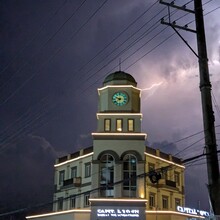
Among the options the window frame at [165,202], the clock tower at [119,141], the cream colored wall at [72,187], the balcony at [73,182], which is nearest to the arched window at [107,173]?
the clock tower at [119,141]

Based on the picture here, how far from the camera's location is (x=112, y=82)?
50562mm

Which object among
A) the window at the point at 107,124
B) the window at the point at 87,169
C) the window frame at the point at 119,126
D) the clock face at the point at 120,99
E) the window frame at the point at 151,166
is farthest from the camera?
the clock face at the point at 120,99

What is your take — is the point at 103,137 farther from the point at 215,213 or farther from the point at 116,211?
the point at 215,213

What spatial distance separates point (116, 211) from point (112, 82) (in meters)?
15.0

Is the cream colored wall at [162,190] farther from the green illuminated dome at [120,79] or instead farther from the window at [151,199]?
the green illuminated dome at [120,79]

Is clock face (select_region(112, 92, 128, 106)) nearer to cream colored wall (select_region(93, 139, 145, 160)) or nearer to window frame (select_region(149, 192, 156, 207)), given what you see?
cream colored wall (select_region(93, 139, 145, 160))

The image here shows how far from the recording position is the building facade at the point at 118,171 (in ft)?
146

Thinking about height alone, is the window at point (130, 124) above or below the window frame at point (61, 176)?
above

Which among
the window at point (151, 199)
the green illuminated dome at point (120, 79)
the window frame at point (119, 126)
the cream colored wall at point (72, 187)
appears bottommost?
the window at point (151, 199)

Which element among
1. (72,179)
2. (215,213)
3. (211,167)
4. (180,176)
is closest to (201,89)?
(211,167)

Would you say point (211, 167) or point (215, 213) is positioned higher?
point (211, 167)

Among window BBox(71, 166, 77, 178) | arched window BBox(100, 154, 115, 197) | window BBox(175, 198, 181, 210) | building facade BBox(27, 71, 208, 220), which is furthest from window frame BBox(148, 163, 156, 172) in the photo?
window BBox(71, 166, 77, 178)

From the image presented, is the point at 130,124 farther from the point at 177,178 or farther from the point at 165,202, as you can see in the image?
the point at 177,178

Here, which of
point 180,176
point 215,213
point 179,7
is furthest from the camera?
point 180,176
